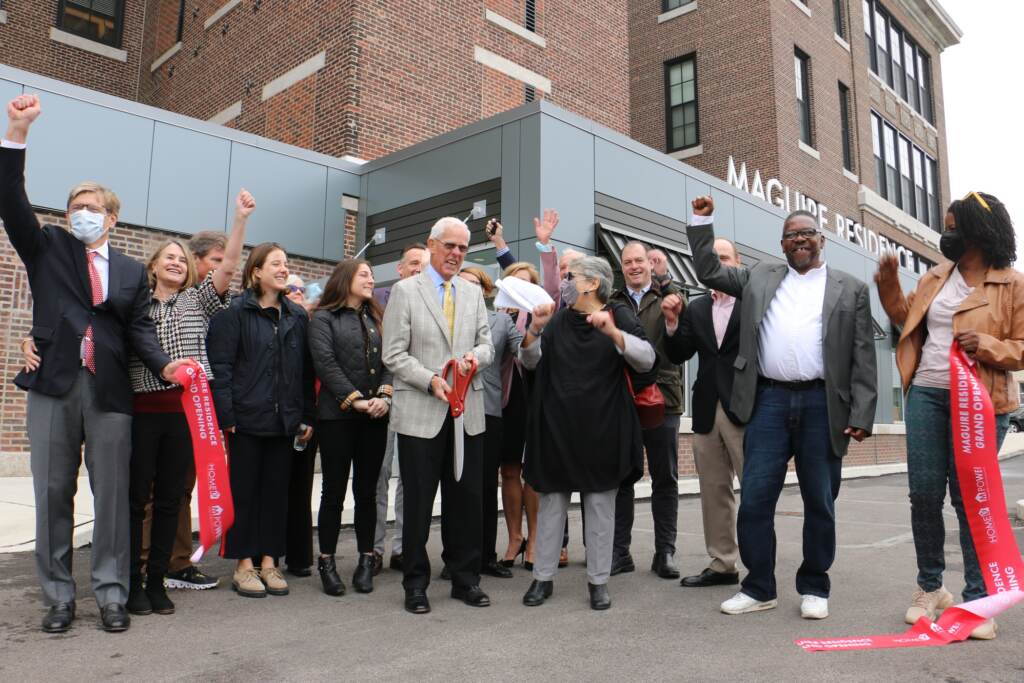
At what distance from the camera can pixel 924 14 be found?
28.8 m

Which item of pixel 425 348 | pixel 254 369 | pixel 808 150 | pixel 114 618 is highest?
pixel 808 150

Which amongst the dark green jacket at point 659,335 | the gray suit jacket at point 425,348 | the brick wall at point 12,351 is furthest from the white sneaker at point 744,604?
the brick wall at point 12,351

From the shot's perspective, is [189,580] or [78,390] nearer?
[78,390]

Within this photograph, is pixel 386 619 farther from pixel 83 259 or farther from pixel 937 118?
pixel 937 118

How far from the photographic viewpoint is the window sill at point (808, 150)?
2155cm

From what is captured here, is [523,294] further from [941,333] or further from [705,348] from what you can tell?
[941,333]

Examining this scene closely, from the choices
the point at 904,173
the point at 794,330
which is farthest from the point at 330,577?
the point at 904,173

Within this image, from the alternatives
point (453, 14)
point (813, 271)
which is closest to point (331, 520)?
point (813, 271)

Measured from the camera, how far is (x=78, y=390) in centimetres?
385

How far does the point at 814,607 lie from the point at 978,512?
2.96 ft

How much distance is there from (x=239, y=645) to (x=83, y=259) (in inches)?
78.2

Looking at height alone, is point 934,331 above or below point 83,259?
below

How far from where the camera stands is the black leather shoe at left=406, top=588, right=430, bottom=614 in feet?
13.7

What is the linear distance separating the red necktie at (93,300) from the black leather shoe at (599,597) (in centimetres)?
278
